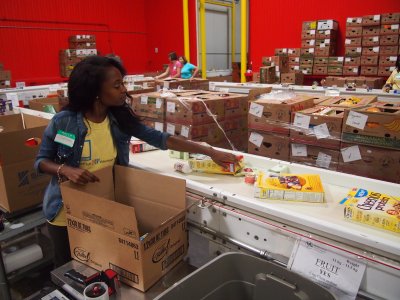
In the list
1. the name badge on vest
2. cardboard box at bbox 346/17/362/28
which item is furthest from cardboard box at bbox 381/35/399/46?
the name badge on vest

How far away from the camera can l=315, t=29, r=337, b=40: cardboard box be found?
270 inches

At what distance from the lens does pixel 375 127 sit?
2.08 metres

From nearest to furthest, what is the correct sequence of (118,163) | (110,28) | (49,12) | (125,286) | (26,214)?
(125,286) < (118,163) < (26,214) < (49,12) < (110,28)

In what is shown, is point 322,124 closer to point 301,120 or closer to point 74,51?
point 301,120

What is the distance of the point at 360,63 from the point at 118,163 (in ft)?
21.2

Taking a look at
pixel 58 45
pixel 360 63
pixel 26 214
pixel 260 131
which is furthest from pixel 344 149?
pixel 58 45

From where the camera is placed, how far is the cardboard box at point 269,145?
2531mm

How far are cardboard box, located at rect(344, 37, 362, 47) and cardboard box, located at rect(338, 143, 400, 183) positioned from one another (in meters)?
5.36

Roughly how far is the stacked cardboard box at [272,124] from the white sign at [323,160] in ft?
0.80

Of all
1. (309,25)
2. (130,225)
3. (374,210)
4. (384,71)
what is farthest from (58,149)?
(309,25)

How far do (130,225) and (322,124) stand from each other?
5.56 ft

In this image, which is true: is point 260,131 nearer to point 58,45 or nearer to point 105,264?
point 105,264

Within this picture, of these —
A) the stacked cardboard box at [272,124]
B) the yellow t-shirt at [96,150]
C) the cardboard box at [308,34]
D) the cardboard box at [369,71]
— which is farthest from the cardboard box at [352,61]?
the yellow t-shirt at [96,150]

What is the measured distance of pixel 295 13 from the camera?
759 cm
